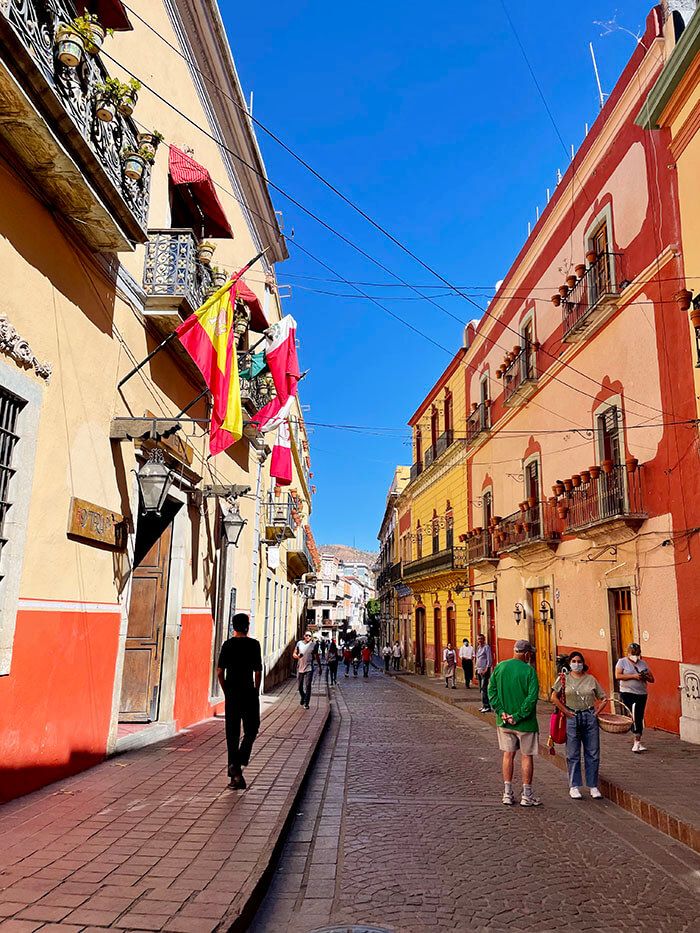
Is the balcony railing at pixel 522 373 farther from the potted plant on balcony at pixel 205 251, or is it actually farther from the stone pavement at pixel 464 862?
the stone pavement at pixel 464 862

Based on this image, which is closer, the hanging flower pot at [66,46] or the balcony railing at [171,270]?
the hanging flower pot at [66,46]

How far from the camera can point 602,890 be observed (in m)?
4.47

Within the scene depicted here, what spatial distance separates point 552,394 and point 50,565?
45.4 ft

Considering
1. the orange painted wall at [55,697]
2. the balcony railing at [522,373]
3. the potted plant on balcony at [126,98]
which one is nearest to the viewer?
the orange painted wall at [55,697]

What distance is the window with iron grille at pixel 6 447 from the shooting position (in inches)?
213

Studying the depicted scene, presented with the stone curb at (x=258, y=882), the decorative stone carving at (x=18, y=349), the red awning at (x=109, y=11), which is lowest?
the stone curb at (x=258, y=882)

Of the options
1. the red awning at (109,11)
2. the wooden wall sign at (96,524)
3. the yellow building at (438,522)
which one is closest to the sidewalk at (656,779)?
the wooden wall sign at (96,524)

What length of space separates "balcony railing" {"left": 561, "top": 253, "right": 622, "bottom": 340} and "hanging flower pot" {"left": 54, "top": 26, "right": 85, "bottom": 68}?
415 inches

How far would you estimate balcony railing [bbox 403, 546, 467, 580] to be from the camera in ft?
83.6

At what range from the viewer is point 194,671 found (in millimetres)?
10500

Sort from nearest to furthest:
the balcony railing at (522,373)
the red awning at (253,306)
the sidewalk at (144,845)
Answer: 1. the sidewalk at (144,845)
2. the red awning at (253,306)
3. the balcony railing at (522,373)

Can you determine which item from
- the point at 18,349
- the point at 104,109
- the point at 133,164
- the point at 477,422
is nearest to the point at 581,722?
the point at 18,349

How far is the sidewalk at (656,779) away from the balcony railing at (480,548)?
9.42 meters

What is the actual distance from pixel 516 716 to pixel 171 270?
6225mm
